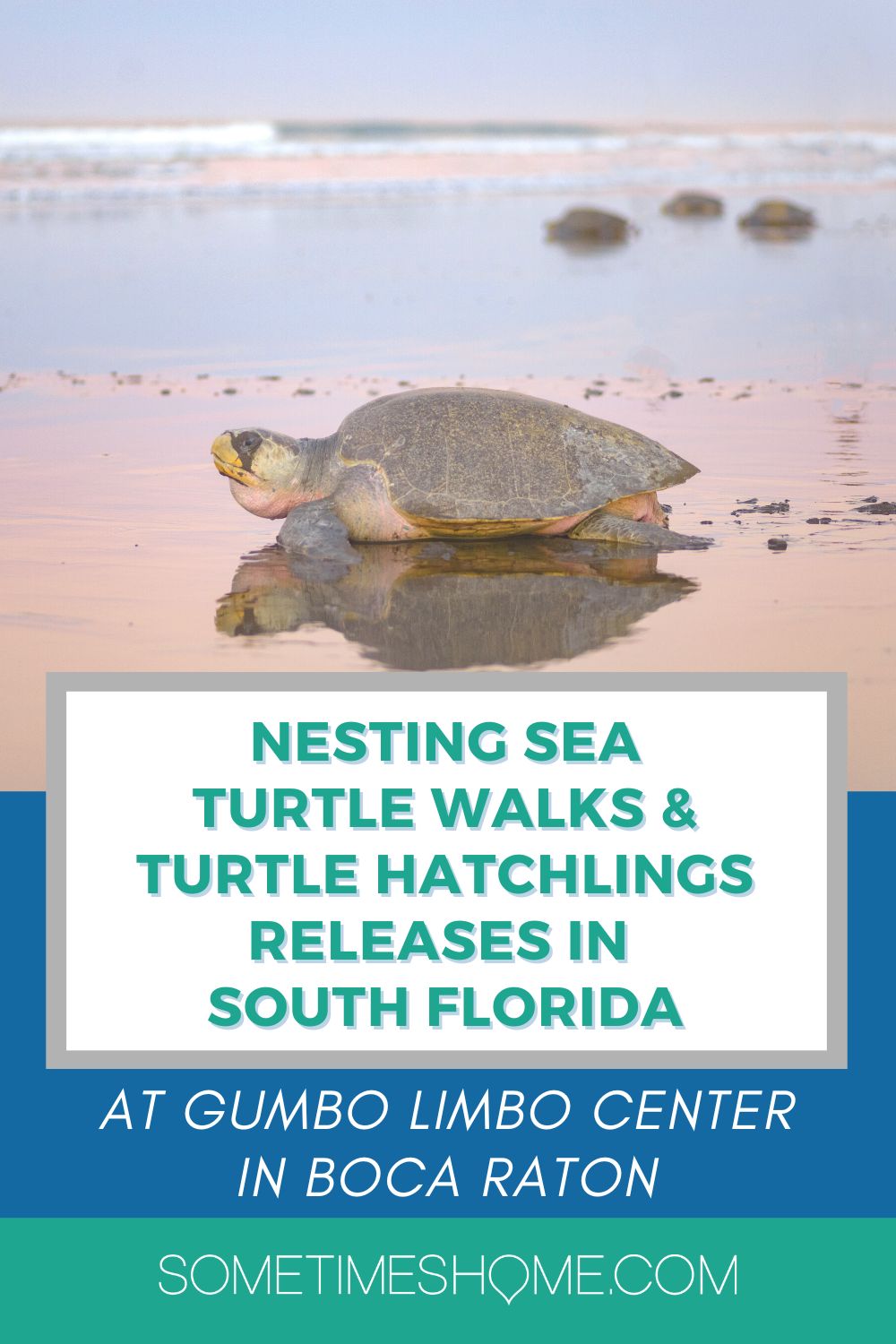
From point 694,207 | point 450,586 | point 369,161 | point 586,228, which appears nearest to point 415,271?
point 586,228

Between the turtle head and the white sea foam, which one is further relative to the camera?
the white sea foam

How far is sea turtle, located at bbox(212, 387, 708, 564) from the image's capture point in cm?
606

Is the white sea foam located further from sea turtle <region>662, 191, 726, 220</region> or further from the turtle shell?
the turtle shell

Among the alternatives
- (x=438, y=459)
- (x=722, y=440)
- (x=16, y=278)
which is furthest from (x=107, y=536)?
(x=16, y=278)

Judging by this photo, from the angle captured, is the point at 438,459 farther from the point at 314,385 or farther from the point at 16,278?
the point at 16,278

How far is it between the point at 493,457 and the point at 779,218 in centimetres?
1828

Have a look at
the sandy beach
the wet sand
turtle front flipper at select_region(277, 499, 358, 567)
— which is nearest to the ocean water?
the sandy beach

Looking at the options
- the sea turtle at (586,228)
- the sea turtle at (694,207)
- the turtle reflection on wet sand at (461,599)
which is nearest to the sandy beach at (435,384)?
the turtle reflection on wet sand at (461,599)

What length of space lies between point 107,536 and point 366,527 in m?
1.07

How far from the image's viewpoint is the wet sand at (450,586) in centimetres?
494

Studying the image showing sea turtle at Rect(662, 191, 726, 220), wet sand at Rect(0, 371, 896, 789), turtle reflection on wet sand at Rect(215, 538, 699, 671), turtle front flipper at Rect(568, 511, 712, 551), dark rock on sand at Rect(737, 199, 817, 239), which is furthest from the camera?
sea turtle at Rect(662, 191, 726, 220)

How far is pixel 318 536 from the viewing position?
6.16 m

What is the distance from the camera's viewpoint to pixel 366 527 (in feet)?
20.6

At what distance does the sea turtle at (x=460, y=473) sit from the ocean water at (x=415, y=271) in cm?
391
